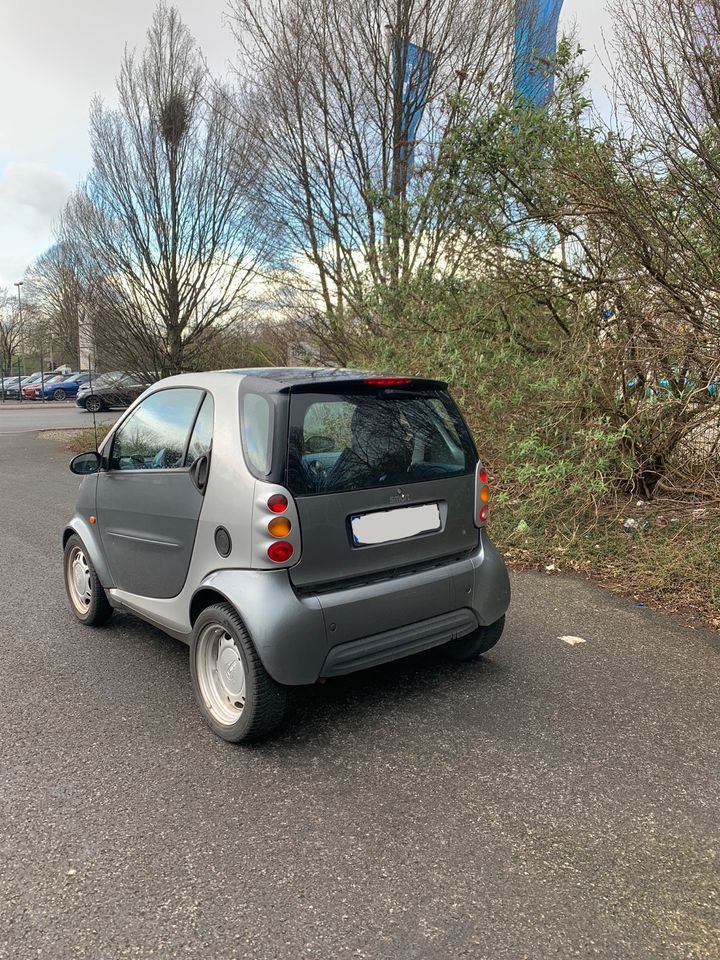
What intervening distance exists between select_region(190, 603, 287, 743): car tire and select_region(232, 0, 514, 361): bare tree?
7320mm

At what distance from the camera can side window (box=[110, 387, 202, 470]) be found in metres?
3.61

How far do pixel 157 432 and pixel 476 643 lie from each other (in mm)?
2120

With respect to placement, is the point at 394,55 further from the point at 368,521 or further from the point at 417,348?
the point at 368,521

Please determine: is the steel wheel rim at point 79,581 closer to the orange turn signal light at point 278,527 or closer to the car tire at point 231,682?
the car tire at point 231,682

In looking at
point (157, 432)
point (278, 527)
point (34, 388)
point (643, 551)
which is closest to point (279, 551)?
point (278, 527)

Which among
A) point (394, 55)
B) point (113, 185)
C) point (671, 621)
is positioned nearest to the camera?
point (671, 621)

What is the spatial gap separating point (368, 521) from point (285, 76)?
391 inches

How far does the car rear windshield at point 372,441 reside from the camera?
3062 mm

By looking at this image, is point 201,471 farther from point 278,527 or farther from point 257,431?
point 278,527

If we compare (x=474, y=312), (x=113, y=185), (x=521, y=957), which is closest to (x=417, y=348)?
Answer: (x=474, y=312)

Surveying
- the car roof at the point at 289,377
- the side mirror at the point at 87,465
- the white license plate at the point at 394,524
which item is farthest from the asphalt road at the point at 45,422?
the white license plate at the point at 394,524

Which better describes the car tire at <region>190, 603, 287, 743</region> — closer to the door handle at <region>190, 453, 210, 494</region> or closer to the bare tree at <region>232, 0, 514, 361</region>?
the door handle at <region>190, 453, 210, 494</region>

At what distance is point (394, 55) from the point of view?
410 inches

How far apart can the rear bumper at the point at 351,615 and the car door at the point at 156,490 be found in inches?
16.5
